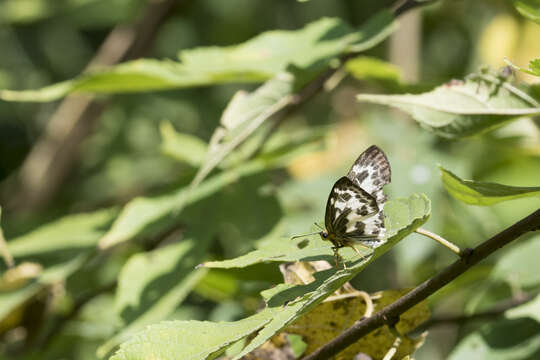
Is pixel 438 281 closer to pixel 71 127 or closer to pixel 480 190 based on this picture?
pixel 480 190

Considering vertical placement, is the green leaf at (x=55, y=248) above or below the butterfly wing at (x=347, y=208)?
below

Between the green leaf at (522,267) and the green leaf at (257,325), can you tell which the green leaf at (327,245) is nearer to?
the green leaf at (257,325)

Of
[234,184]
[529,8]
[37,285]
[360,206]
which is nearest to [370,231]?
[360,206]

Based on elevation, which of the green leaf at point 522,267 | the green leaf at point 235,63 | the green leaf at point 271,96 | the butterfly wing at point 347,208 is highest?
the green leaf at point 235,63

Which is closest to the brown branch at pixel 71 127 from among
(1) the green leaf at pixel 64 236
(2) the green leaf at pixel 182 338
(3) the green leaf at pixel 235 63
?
(1) the green leaf at pixel 64 236

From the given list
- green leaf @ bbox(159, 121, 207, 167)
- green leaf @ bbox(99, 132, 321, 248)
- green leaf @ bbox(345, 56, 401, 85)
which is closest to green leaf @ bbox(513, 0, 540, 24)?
green leaf @ bbox(345, 56, 401, 85)

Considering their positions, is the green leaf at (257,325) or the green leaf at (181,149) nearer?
the green leaf at (257,325)
